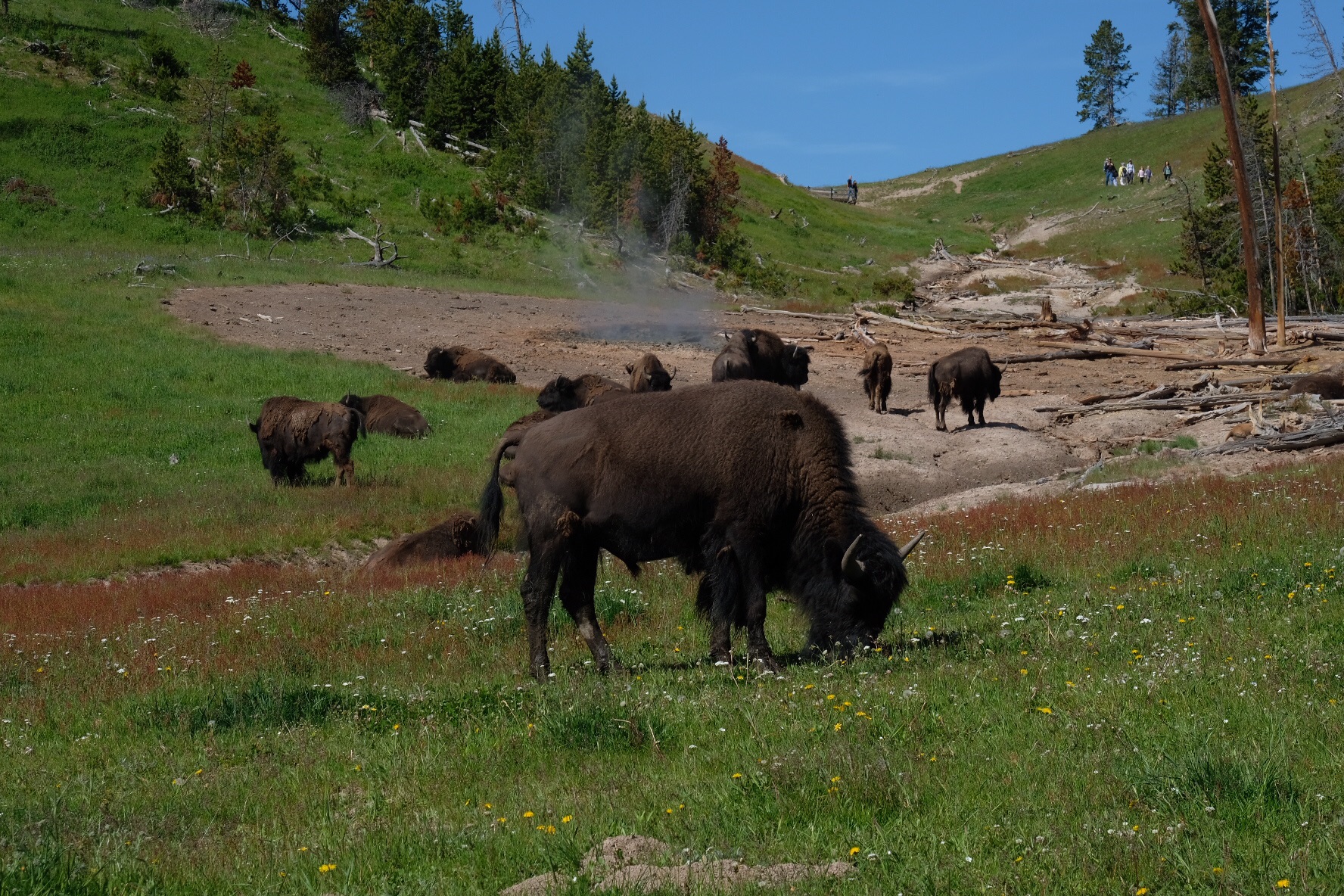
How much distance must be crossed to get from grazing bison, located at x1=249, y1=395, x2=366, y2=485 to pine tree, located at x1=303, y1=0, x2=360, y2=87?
50.7 metres

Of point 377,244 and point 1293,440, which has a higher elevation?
point 377,244

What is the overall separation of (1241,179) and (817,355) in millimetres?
11511

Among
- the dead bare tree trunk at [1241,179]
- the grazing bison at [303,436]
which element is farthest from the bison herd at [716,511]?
the dead bare tree trunk at [1241,179]

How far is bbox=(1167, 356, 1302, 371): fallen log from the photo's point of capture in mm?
27688

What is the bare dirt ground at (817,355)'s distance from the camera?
21766mm

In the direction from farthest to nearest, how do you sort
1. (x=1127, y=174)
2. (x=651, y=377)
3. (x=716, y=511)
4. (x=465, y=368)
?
(x=1127, y=174), (x=465, y=368), (x=651, y=377), (x=716, y=511)

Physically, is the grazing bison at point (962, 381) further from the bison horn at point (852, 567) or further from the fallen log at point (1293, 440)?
the bison horn at point (852, 567)

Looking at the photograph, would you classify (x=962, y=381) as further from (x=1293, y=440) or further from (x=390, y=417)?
(x=390, y=417)

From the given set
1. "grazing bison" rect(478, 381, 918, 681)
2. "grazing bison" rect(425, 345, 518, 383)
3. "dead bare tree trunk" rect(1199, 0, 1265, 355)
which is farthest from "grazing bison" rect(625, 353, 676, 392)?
"dead bare tree trunk" rect(1199, 0, 1265, 355)

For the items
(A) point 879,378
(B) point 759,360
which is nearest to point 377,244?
(A) point 879,378

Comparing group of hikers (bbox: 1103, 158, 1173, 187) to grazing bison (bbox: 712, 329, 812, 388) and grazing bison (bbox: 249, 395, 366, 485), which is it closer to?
grazing bison (bbox: 712, 329, 812, 388)

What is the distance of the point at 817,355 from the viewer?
34.1 meters

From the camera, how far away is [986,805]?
16.1 ft

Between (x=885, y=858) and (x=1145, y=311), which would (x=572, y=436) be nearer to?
(x=885, y=858)
